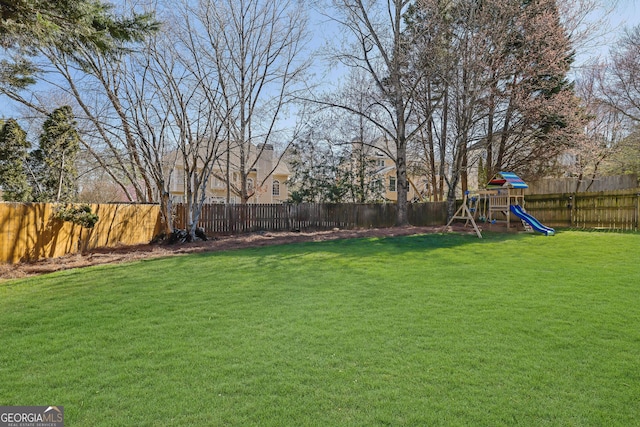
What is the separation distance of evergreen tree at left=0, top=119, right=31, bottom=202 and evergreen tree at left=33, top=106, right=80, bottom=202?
42cm

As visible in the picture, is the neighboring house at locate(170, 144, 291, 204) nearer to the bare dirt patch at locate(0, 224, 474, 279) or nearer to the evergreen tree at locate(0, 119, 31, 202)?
the evergreen tree at locate(0, 119, 31, 202)

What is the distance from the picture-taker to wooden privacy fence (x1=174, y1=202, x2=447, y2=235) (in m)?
12.7

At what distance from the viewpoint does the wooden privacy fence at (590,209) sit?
11000mm

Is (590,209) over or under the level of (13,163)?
under

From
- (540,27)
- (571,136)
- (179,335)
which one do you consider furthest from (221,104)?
(571,136)

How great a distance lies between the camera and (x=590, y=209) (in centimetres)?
1194

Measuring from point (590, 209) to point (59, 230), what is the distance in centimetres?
1621

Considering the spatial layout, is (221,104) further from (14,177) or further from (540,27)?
(540,27)

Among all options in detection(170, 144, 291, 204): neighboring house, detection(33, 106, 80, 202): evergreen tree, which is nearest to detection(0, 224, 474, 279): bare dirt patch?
detection(33, 106, 80, 202): evergreen tree

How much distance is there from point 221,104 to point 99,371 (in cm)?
1049

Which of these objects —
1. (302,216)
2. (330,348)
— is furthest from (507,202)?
(330,348)

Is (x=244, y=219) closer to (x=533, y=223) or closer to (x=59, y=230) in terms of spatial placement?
(x=59, y=230)

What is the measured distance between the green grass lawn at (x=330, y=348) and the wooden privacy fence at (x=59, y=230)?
2.27m

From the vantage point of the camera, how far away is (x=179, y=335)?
123 inches
